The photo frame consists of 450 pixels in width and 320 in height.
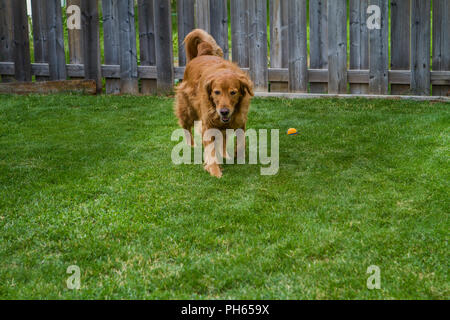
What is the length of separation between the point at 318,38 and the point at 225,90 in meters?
3.12

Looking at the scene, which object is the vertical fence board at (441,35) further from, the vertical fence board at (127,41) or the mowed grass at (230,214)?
the vertical fence board at (127,41)

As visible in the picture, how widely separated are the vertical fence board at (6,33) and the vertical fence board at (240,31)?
3469 millimetres

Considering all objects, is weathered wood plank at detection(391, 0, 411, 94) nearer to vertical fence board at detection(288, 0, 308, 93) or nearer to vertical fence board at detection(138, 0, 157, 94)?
vertical fence board at detection(288, 0, 308, 93)

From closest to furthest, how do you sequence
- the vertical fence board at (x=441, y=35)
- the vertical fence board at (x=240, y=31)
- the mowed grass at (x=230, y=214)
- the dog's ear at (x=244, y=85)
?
the mowed grass at (x=230, y=214) < the dog's ear at (x=244, y=85) < the vertical fence board at (x=441, y=35) < the vertical fence board at (x=240, y=31)

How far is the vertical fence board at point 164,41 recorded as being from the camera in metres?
7.89

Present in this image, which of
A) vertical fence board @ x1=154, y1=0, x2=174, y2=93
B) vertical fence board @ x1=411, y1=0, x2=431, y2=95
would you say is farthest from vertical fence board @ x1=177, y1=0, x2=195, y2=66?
vertical fence board @ x1=411, y1=0, x2=431, y2=95

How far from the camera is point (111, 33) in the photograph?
812cm

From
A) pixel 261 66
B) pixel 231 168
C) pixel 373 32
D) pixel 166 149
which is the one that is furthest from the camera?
pixel 261 66

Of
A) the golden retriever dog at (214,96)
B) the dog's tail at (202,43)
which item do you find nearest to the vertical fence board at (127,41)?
the dog's tail at (202,43)

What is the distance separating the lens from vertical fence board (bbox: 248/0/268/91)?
761cm
